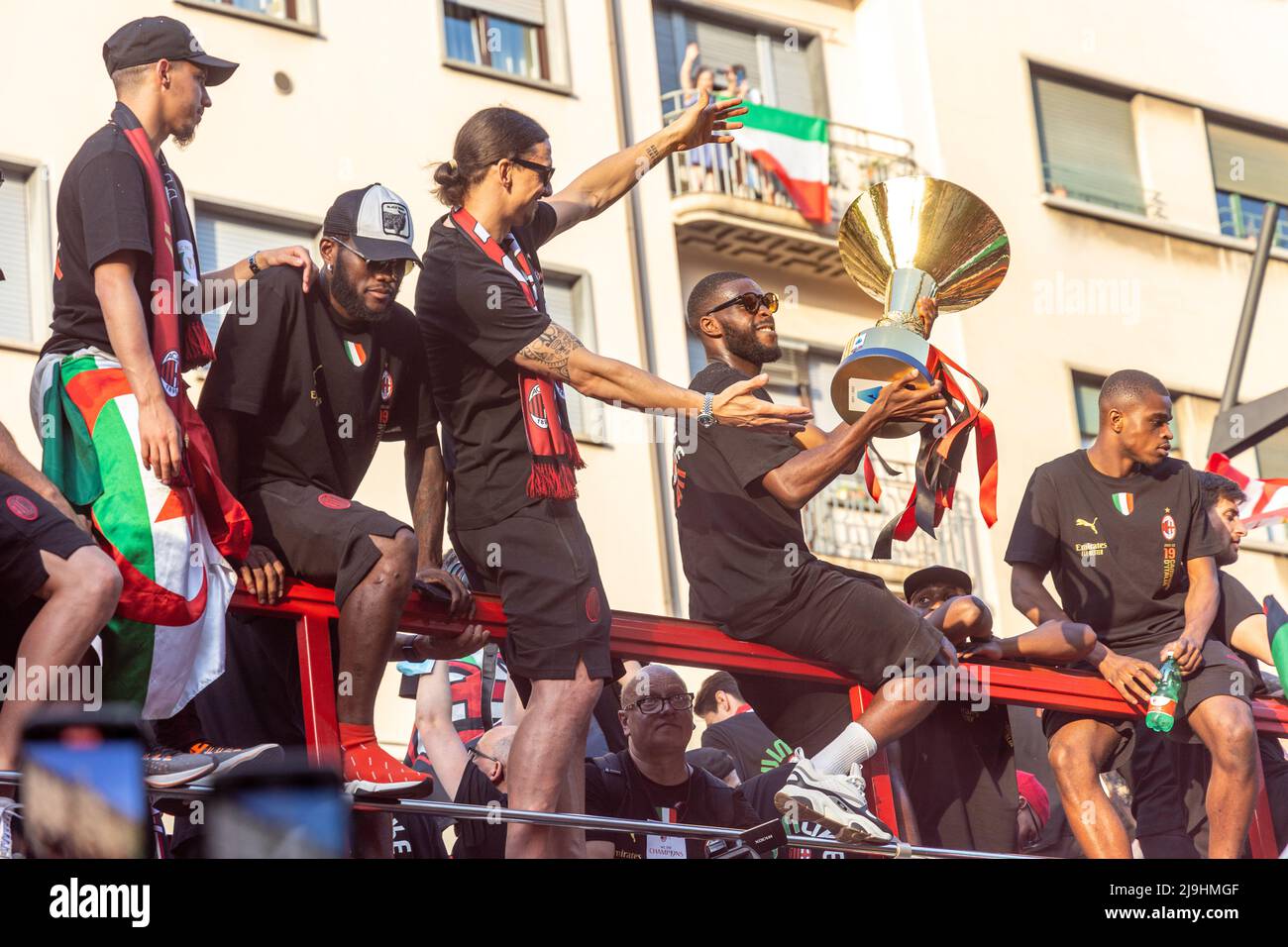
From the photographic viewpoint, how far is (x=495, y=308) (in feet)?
20.8

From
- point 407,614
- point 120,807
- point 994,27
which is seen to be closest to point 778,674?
point 407,614

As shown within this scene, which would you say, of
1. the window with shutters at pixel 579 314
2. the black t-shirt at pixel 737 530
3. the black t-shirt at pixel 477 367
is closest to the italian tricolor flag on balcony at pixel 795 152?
the window with shutters at pixel 579 314

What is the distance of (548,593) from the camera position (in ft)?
20.3

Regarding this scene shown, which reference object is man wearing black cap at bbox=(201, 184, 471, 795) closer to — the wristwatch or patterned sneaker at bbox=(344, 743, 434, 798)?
patterned sneaker at bbox=(344, 743, 434, 798)

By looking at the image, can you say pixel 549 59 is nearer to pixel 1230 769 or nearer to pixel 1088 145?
pixel 1088 145

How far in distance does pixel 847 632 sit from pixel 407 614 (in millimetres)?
1599

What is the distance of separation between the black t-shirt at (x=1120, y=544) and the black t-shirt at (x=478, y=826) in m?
2.33

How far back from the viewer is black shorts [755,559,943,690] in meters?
6.99

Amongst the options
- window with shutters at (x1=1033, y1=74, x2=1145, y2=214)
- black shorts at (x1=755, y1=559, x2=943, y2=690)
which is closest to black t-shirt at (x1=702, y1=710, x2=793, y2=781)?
black shorts at (x1=755, y1=559, x2=943, y2=690)

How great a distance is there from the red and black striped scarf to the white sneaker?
116cm

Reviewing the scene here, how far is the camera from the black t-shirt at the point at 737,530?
23.0ft

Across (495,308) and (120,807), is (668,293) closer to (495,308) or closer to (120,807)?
(495,308)

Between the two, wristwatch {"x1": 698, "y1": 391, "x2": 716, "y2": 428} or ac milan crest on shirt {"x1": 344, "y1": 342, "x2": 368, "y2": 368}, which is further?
ac milan crest on shirt {"x1": 344, "y1": 342, "x2": 368, "y2": 368}

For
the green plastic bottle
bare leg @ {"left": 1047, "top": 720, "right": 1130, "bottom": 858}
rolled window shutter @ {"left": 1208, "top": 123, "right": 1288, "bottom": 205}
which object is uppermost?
rolled window shutter @ {"left": 1208, "top": 123, "right": 1288, "bottom": 205}
